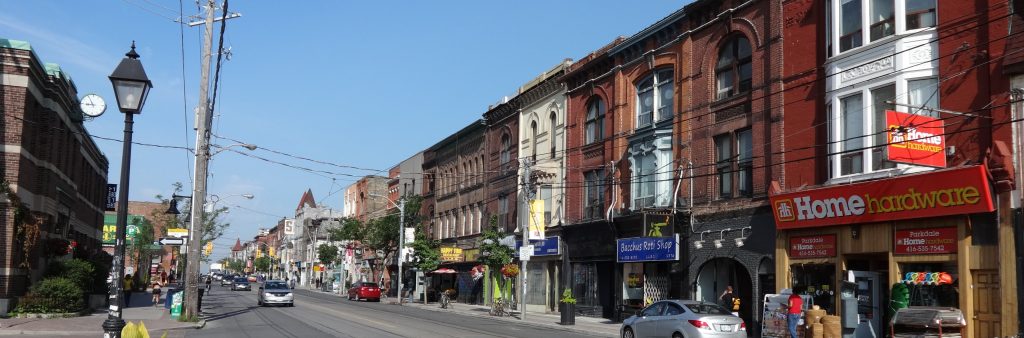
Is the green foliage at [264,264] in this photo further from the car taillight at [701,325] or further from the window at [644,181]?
the car taillight at [701,325]

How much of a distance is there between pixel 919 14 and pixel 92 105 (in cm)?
2891

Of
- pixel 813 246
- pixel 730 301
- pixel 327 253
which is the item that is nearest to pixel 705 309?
pixel 813 246

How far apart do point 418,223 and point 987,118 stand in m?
46.8

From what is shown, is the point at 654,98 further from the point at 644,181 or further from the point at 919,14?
the point at 919,14

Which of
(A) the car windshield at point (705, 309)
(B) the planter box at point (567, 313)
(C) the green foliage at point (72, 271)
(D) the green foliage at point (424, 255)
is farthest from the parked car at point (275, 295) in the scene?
(A) the car windshield at point (705, 309)

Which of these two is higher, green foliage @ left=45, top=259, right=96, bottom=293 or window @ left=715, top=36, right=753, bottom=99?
window @ left=715, top=36, right=753, bottom=99

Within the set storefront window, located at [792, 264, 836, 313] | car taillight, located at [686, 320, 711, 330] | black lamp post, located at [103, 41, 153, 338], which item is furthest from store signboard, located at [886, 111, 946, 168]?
black lamp post, located at [103, 41, 153, 338]

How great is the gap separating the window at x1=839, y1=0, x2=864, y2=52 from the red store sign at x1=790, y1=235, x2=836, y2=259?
528 cm

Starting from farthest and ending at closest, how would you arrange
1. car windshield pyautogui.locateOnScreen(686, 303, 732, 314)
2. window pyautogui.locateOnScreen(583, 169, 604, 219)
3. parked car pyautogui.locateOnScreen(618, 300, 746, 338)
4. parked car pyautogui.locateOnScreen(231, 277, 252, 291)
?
1. parked car pyautogui.locateOnScreen(231, 277, 252, 291)
2. window pyautogui.locateOnScreen(583, 169, 604, 219)
3. car windshield pyautogui.locateOnScreen(686, 303, 732, 314)
4. parked car pyautogui.locateOnScreen(618, 300, 746, 338)

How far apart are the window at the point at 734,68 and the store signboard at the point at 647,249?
18.0 ft

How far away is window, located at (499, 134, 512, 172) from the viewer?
47.5 metres

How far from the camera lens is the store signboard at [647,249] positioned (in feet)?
96.8

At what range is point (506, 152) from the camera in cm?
4825

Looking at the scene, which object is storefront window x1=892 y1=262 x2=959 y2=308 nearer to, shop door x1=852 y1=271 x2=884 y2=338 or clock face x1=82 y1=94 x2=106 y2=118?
shop door x1=852 y1=271 x2=884 y2=338
